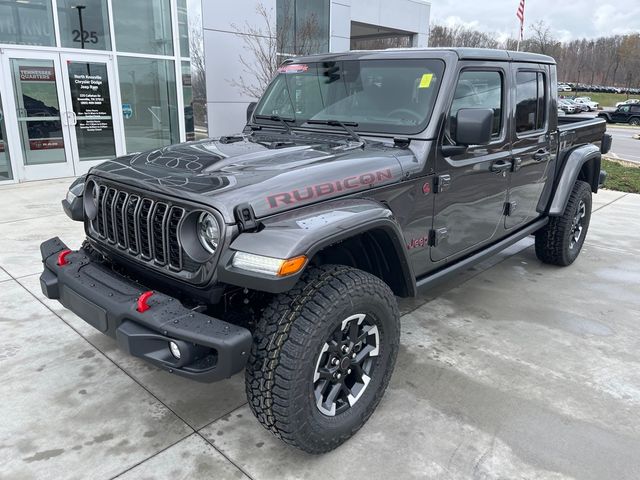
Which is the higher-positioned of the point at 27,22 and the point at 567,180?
the point at 27,22

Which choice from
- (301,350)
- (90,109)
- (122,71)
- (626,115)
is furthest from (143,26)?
(626,115)

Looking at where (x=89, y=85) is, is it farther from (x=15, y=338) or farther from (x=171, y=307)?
(x=171, y=307)

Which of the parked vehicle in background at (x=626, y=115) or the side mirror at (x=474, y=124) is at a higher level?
the side mirror at (x=474, y=124)

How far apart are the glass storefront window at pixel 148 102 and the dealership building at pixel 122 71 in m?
0.02

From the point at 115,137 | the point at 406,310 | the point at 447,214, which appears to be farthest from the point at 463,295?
the point at 115,137

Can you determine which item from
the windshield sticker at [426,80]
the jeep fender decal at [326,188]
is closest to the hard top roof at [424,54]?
the windshield sticker at [426,80]

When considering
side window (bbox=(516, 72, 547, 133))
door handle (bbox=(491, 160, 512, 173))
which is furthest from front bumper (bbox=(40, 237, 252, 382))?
side window (bbox=(516, 72, 547, 133))

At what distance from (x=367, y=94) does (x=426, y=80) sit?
390 millimetres

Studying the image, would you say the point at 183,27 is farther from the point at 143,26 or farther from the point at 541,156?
the point at 541,156

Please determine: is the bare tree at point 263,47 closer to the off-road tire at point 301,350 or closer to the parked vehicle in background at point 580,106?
the off-road tire at point 301,350

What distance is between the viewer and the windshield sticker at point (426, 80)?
3214 mm

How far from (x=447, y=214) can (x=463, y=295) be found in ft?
4.78

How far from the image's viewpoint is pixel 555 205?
4.65 m

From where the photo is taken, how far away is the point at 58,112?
30.7 ft
